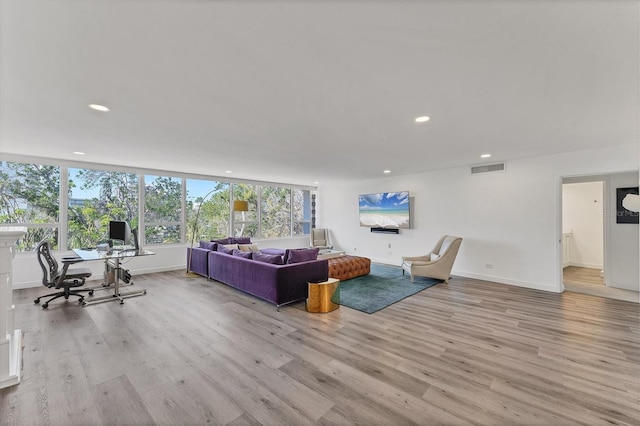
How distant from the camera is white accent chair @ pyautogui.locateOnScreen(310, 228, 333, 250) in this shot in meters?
8.81

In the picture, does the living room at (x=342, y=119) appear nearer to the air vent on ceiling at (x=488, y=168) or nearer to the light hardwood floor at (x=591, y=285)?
the air vent on ceiling at (x=488, y=168)

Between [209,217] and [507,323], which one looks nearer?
[507,323]

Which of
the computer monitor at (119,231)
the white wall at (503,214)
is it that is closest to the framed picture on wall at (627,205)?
the white wall at (503,214)

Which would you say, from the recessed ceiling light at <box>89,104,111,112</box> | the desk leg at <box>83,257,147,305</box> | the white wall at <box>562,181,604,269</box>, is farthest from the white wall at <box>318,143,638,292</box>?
the recessed ceiling light at <box>89,104,111,112</box>

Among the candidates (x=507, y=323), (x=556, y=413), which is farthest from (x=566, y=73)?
(x=507, y=323)

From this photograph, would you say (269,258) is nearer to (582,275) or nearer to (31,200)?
(31,200)

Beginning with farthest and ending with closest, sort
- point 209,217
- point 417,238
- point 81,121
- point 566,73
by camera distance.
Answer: point 209,217 → point 417,238 → point 81,121 → point 566,73

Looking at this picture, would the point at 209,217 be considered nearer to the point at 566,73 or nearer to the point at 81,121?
the point at 81,121

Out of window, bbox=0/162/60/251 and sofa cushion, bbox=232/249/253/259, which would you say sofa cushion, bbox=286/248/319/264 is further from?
window, bbox=0/162/60/251

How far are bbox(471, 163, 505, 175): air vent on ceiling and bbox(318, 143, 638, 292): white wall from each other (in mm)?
91

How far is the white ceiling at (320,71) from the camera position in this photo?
1.43 meters

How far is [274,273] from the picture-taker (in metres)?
3.95

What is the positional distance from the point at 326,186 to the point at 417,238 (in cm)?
379

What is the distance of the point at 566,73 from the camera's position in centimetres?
201
